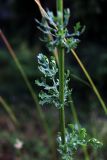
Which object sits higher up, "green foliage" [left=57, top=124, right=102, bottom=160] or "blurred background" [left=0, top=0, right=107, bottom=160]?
"blurred background" [left=0, top=0, right=107, bottom=160]

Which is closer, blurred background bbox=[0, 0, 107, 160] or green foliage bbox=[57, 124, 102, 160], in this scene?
green foliage bbox=[57, 124, 102, 160]

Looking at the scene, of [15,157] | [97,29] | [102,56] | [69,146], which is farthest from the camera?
[97,29]

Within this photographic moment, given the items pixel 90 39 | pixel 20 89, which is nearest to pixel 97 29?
pixel 90 39

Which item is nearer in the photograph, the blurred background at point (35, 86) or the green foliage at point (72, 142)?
the green foliage at point (72, 142)

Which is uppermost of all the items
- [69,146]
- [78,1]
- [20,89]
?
[78,1]

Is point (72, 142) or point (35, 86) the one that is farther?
point (35, 86)

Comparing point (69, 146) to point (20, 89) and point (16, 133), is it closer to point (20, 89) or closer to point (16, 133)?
point (16, 133)

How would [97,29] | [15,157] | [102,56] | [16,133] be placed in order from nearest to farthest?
1. [15,157]
2. [16,133]
3. [102,56]
4. [97,29]

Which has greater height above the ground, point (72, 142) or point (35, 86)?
point (35, 86)
